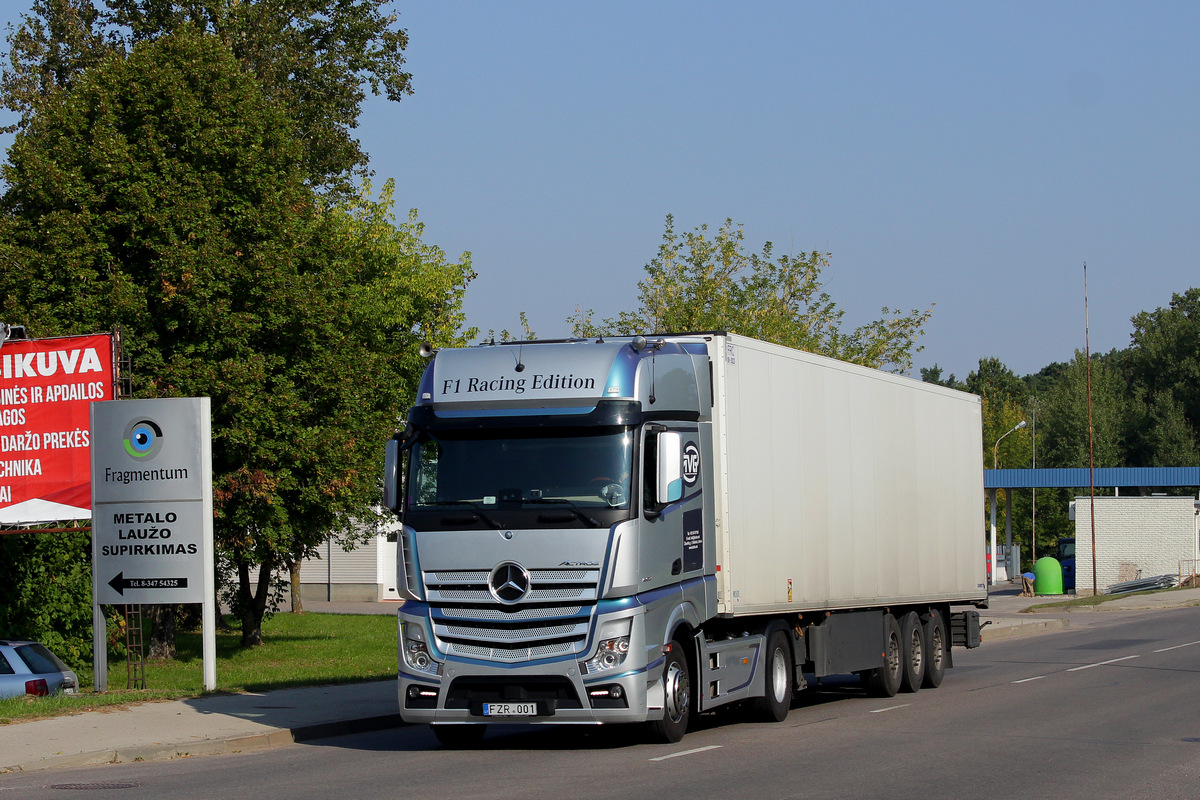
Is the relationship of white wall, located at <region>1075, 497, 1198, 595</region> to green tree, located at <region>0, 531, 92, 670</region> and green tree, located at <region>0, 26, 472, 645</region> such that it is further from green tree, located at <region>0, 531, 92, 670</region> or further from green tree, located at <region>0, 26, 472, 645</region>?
green tree, located at <region>0, 531, 92, 670</region>

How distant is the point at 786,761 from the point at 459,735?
3510mm

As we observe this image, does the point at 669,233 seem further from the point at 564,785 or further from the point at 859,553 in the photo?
the point at 564,785

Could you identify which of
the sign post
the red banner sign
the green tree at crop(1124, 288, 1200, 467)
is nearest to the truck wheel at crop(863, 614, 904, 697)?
the sign post

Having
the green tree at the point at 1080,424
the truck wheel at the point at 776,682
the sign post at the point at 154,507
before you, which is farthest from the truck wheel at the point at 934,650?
the green tree at the point at 1080,424

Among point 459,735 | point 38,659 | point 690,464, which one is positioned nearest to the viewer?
point 690,464

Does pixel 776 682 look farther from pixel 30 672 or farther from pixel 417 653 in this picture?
pixel 30 672

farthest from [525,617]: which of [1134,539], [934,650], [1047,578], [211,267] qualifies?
[1134,539]

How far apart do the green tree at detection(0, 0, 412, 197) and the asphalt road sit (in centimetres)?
1807

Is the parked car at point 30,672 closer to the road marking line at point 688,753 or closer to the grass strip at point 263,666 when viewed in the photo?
the grass strip at point 263,666

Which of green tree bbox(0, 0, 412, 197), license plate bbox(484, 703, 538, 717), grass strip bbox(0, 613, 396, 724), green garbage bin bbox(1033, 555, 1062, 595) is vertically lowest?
green garbage bin bbox(1033, 555, 1062, 595)

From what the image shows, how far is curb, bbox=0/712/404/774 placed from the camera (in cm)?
1248

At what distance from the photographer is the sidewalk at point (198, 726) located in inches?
509

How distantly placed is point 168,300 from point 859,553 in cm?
1246

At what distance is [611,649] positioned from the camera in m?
12.1
